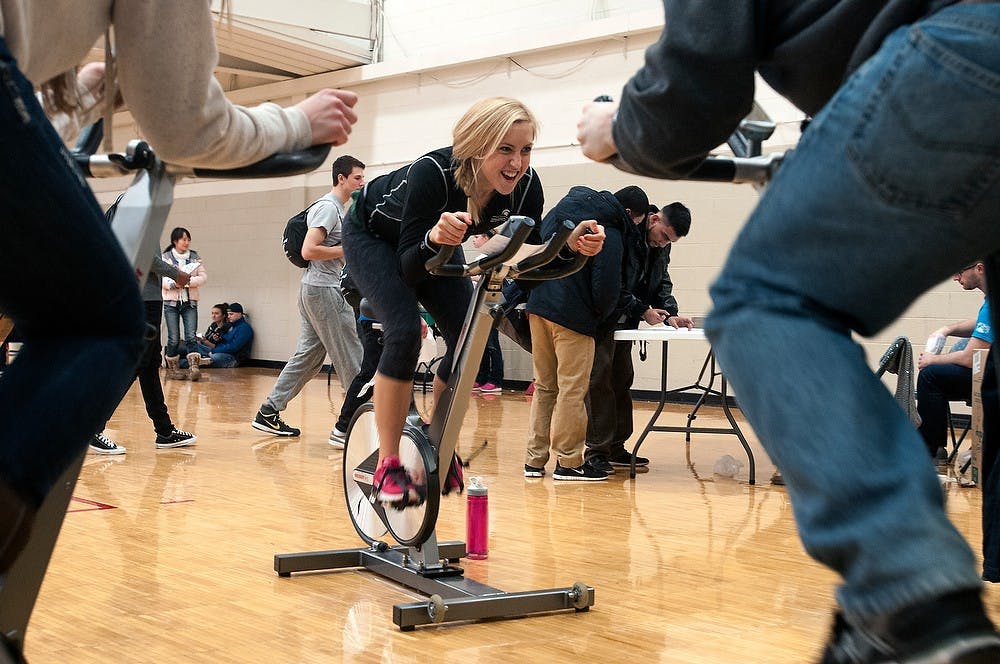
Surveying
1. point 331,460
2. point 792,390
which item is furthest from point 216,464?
point 792,390

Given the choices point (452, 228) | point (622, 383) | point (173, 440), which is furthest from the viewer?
point (173, 440)

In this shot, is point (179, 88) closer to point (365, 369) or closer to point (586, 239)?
point (586, 239)

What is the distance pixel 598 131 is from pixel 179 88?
0.50m

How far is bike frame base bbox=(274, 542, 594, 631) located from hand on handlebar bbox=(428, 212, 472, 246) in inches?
36.0

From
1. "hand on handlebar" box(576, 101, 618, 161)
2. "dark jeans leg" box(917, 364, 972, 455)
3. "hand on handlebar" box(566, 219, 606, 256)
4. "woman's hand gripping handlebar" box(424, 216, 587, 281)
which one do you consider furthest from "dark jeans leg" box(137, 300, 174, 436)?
"hand on handlebar" box(576, 101, 618, 161)

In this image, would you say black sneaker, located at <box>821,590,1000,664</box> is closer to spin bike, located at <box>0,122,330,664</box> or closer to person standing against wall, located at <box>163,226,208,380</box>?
spin bike, located at <box>0,122,330,664</box>

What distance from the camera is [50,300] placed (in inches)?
43.7

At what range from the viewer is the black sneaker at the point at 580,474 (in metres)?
5.37

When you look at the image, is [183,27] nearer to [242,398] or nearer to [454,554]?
[454,554]

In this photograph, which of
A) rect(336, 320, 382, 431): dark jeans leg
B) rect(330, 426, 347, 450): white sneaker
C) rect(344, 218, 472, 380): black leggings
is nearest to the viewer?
rect(344, 218, 472, 380): black leggings

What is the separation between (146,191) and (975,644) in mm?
1171

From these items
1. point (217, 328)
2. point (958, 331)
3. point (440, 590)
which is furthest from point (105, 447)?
point (217, 328)

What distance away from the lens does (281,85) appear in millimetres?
13156

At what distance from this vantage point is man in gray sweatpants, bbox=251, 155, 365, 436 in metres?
6.39
